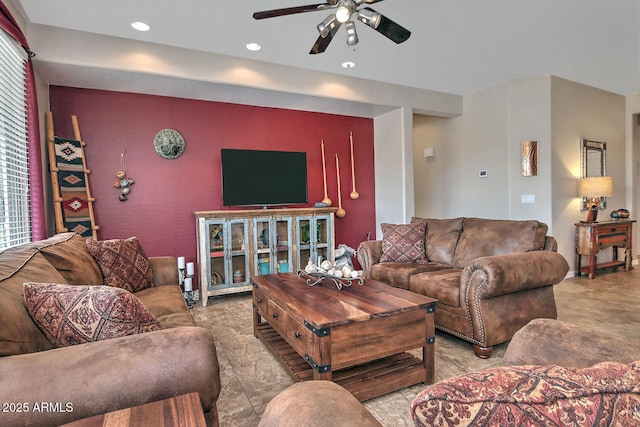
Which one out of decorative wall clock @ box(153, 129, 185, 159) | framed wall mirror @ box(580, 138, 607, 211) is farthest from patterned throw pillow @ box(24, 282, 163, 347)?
framed wall mirror @ box(580, 138, 607, 211)

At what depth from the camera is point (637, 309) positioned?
3.32m

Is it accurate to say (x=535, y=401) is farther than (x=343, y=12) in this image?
No

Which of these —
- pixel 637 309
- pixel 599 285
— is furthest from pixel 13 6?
pixel 599 285

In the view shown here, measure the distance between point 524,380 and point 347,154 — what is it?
4.74 metres

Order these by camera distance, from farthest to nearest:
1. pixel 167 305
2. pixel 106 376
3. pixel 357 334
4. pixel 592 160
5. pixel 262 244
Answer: pixel 592 160 < pixel 262 244 < pixel 167 305 < pixel 357 334 < pixel 106 376

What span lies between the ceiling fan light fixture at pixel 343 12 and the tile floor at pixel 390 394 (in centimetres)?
231

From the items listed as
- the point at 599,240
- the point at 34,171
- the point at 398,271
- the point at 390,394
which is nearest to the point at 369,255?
the point at 398,271

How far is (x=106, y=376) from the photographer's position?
978 mm

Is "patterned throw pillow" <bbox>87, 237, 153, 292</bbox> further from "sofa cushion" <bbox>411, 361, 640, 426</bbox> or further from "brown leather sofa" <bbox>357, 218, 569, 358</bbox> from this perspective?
"sofa cushion" <bbox>411, 361, 640, 426</bbox>

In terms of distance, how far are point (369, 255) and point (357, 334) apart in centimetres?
181

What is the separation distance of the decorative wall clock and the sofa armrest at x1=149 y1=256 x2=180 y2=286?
1.64 m

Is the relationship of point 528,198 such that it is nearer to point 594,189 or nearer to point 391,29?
point 594,189

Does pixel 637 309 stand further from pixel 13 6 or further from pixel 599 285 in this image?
pixel 13 6

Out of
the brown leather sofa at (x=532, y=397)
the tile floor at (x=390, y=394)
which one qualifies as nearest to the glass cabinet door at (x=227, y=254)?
the tile floor at (x=390, y=394)
